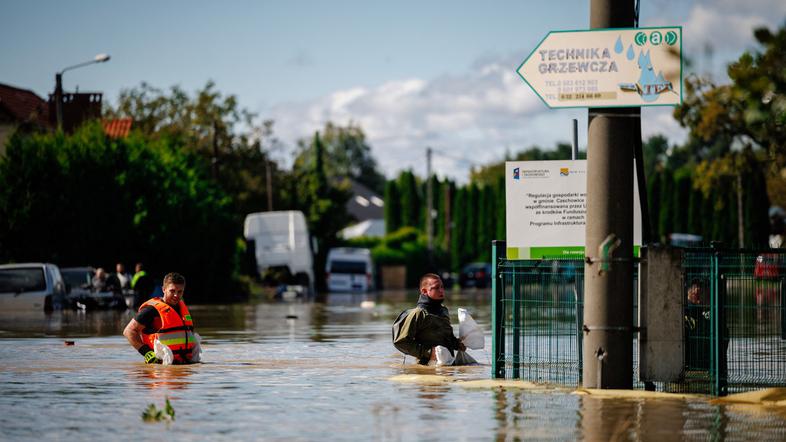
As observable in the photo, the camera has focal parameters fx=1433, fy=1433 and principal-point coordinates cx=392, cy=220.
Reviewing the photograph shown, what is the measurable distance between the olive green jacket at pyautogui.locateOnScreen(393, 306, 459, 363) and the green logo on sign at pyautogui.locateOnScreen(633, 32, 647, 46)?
18.8ft

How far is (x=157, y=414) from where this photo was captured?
38.6 ft

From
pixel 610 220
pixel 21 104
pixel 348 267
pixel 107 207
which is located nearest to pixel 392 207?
pixel 348 267

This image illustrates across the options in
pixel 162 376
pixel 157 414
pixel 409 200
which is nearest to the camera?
pixel 157 414

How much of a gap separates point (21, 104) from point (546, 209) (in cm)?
6142

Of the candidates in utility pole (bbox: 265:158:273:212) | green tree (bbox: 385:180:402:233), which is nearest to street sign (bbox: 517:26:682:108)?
utility pole (bbox: 265:158:273:212)

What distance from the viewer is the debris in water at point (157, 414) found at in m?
11.7

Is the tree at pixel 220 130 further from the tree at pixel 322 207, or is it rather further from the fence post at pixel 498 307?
the fence post at pixel 498 307

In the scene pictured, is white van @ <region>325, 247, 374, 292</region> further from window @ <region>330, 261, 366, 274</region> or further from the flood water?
the flood water

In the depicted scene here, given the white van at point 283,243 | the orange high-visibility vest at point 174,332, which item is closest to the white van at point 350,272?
the white van at point 283,243

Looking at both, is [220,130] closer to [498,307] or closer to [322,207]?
[322,207]

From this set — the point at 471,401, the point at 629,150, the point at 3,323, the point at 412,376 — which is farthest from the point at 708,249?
the point at 3,323

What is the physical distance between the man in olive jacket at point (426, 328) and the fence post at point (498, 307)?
228 centimetres

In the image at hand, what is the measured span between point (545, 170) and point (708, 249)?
2082 millimetres

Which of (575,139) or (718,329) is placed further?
(575,139)
